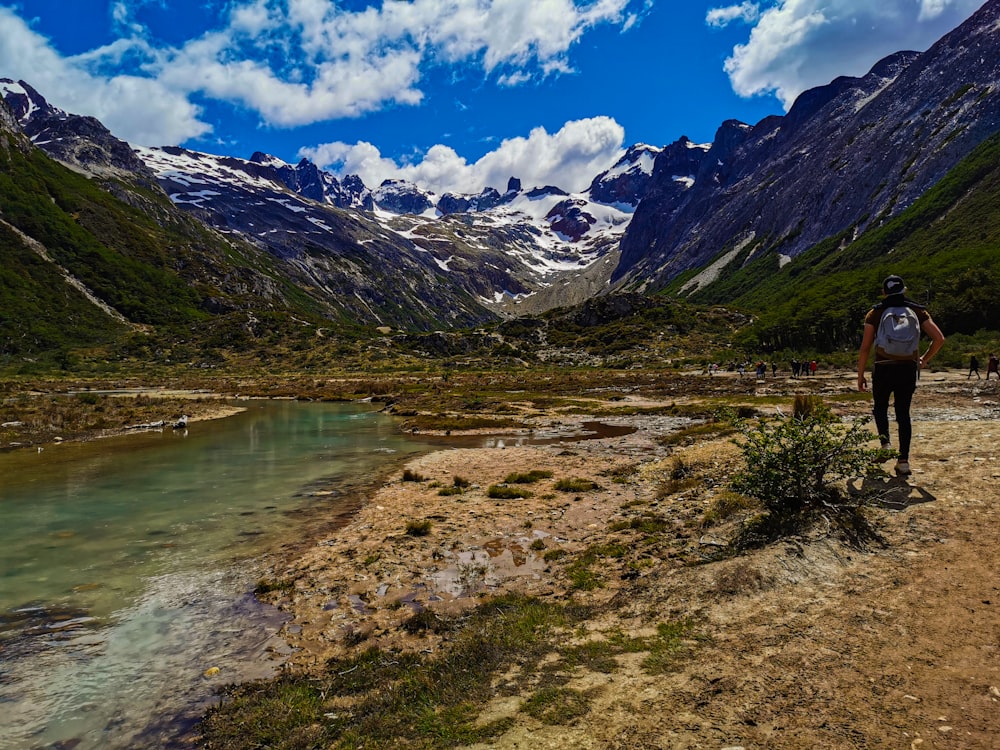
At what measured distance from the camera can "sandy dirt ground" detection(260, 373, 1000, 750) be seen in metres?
4.79

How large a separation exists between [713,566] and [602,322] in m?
154

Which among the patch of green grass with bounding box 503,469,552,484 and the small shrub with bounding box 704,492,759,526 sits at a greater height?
the small shrub with bounding box 704,492,759,526

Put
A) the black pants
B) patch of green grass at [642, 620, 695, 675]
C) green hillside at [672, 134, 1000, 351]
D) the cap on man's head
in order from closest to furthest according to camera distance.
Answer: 1. patch of green grass at [642, 620, 695, 675]
2. the black pants
3. the cap on man's head
4. green hillside at [672, 134, 1000, 351]

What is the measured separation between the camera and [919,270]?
329 feet

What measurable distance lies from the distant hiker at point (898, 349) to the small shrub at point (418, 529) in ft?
36.0

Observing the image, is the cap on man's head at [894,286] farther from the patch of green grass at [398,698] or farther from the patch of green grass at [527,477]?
the patch of green grass at [527,477]

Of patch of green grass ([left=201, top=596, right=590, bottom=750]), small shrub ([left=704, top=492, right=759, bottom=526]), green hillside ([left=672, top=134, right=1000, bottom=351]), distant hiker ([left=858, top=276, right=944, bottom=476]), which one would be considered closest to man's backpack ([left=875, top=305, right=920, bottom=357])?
distant hiker ([left=858, top=276, right=944, bottom=476])

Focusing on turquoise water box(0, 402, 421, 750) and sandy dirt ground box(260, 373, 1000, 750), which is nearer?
sandy dirt ground box(260, 373, 1000, 750)

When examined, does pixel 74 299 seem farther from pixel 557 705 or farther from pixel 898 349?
pixel 898 349

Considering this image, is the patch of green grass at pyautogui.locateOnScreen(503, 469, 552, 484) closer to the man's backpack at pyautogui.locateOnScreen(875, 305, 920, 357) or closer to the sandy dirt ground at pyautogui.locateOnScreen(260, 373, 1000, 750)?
the sandy dirt ground at pyautogui.locateOnScreen(260, 373, 1000, 750)

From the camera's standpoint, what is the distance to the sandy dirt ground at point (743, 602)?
15.7ft

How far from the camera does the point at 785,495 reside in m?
9.37

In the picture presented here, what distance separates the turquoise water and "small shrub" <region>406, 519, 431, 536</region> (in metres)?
3.55

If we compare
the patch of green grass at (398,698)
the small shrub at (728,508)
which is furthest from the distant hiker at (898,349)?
the patch of green grass at (398,698)
